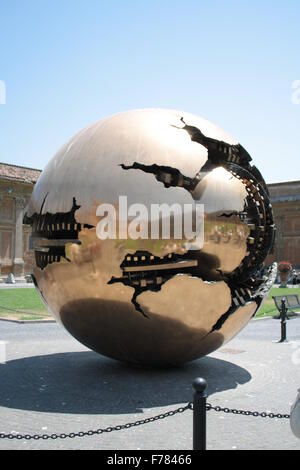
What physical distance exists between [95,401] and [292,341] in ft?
22.4

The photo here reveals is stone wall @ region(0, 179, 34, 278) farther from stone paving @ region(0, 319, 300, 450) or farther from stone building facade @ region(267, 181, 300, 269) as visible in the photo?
stone paving @ region(0, 319, 300, 450)

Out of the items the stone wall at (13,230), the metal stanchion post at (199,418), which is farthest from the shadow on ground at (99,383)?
the stone wall at (13,230)

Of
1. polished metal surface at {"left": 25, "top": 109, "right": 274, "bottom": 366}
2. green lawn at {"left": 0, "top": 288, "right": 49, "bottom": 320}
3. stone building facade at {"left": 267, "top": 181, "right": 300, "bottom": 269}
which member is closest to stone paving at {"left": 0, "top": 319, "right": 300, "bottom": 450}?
polished metal surface at {"left": 25, "top": 109, "right": 274, "bottom": 366}

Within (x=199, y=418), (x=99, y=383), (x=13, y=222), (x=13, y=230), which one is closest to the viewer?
(x=199, y=418)

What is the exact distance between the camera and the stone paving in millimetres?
4973

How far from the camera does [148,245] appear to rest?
625 centimetres

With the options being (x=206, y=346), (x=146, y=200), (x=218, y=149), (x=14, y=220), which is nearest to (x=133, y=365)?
(x=206, y=346)

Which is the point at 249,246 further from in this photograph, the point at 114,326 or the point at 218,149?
the point at 114,326

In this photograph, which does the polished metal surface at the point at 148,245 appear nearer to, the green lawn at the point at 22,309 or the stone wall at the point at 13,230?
the green lawn at the point at 22,309

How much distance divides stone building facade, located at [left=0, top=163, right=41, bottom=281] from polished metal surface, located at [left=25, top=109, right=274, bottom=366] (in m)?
38.5

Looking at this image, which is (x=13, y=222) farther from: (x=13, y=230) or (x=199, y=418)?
(x=199, y=418)

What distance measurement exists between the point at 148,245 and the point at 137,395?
1947 mm

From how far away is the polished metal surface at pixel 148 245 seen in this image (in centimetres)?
637

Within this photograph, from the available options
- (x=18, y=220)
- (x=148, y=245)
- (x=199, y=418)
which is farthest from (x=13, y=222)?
(x=199, y=418)
